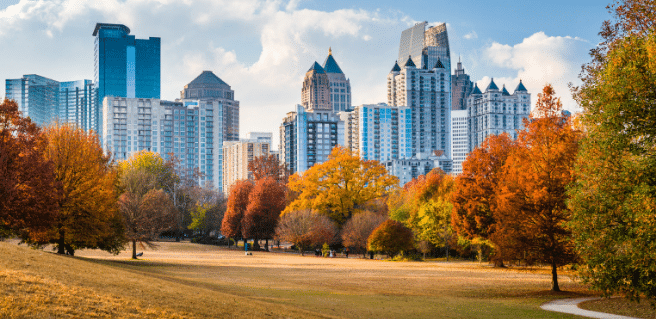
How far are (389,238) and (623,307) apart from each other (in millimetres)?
36668

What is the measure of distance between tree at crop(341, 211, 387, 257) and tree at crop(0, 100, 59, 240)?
37722 millimetres

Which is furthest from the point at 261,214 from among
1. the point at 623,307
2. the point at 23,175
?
the point at 623,307

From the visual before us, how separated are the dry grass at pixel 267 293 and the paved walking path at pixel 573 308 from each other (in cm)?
72

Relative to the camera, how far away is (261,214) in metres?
80.7

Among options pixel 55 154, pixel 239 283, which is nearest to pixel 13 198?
pixel 55 154

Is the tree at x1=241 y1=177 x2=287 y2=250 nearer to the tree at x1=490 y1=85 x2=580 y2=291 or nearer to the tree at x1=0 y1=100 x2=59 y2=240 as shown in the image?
the tree at x1=0 y1=100 x2=59 y2=240

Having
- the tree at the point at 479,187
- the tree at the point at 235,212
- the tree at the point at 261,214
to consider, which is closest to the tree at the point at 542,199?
the tree at the point at 479,187

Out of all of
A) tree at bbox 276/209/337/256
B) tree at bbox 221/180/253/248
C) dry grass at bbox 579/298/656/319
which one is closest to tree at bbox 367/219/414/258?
tree at bbox 276/209/337/256

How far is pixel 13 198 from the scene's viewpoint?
97.0ft

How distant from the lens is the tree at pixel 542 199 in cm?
2844

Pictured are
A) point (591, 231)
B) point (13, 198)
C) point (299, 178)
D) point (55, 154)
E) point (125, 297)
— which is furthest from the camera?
point (299, 178)

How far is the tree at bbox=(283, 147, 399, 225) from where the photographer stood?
227ft

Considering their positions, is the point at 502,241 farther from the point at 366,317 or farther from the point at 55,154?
the point at 55,154

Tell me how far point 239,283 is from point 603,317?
57.1 ft
